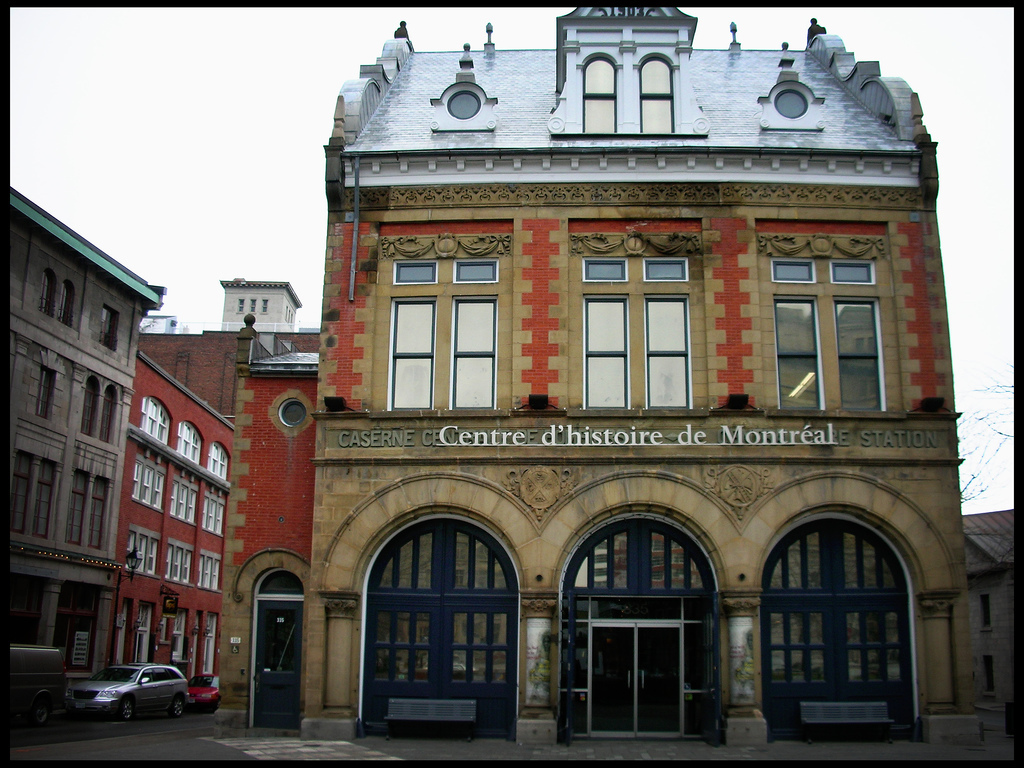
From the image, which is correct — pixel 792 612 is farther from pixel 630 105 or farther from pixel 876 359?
pixel 630 105

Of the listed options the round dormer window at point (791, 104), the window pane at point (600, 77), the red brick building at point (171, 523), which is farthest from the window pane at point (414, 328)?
the red brick building at point (171, 523)

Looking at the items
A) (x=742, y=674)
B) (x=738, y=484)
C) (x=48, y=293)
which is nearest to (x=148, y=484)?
(x=48, y=293)

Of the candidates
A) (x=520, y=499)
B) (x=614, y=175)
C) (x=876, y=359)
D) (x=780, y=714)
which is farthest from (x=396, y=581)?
(x=876, y=359)

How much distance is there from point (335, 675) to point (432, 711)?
1.96 m

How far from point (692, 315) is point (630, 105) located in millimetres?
4981

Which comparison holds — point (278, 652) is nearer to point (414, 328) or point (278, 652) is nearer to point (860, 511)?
point (414, 328)

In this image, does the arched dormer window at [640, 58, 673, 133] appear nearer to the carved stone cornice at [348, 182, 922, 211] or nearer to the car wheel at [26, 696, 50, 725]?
the carved stone cornice at [348, 182, 922, 211]

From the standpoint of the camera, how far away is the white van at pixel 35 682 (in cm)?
2309

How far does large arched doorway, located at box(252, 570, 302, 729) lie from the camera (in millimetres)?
18609

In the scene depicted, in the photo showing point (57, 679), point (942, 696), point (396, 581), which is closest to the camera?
point (942, 696)

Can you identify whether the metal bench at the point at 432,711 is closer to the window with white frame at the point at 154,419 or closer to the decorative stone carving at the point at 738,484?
the decorative stone carving at the point at 738,484

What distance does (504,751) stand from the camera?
16.0 m

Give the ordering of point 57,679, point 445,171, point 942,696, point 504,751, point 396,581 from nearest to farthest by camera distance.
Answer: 1. point 504,751
2. point 942,696
3. point 396,581
4. point 445,171
5. point 57,679

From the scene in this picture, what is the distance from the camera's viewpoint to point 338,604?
58.4ft
